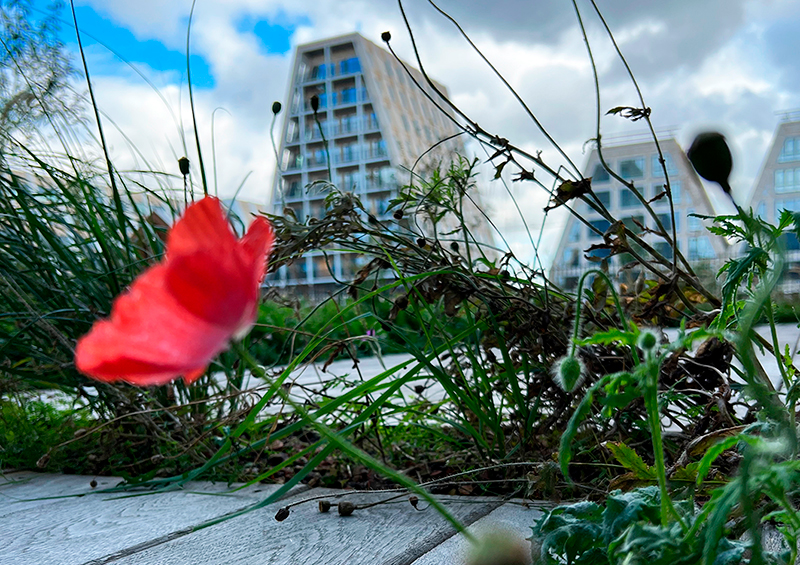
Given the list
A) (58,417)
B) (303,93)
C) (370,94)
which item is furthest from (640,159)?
(58,417)

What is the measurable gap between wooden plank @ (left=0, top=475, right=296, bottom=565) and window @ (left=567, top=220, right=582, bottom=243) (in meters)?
29.2

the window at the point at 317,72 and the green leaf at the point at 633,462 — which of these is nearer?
the green leaf at the point at 633,462

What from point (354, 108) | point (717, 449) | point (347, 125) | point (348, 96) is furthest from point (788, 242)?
point (348, 96)

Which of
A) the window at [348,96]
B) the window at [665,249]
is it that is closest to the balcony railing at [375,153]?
the window at [348,96]

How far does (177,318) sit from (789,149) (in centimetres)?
3431

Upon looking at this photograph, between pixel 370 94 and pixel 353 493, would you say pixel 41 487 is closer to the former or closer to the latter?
pixel 353 493

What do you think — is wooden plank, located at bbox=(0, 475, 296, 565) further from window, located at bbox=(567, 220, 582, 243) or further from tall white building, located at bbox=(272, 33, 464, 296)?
window, located at bbox=(567, 220, 582, 243)

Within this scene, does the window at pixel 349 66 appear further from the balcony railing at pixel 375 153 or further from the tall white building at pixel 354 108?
the balcony railing at pixel 375 153

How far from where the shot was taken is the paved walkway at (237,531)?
669 mm

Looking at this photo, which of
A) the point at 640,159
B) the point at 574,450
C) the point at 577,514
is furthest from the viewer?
the point at 640,159

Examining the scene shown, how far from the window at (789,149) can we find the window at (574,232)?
29.2ft

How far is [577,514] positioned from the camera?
44 cm

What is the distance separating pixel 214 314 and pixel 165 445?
3.39 feet

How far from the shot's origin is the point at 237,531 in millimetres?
772
